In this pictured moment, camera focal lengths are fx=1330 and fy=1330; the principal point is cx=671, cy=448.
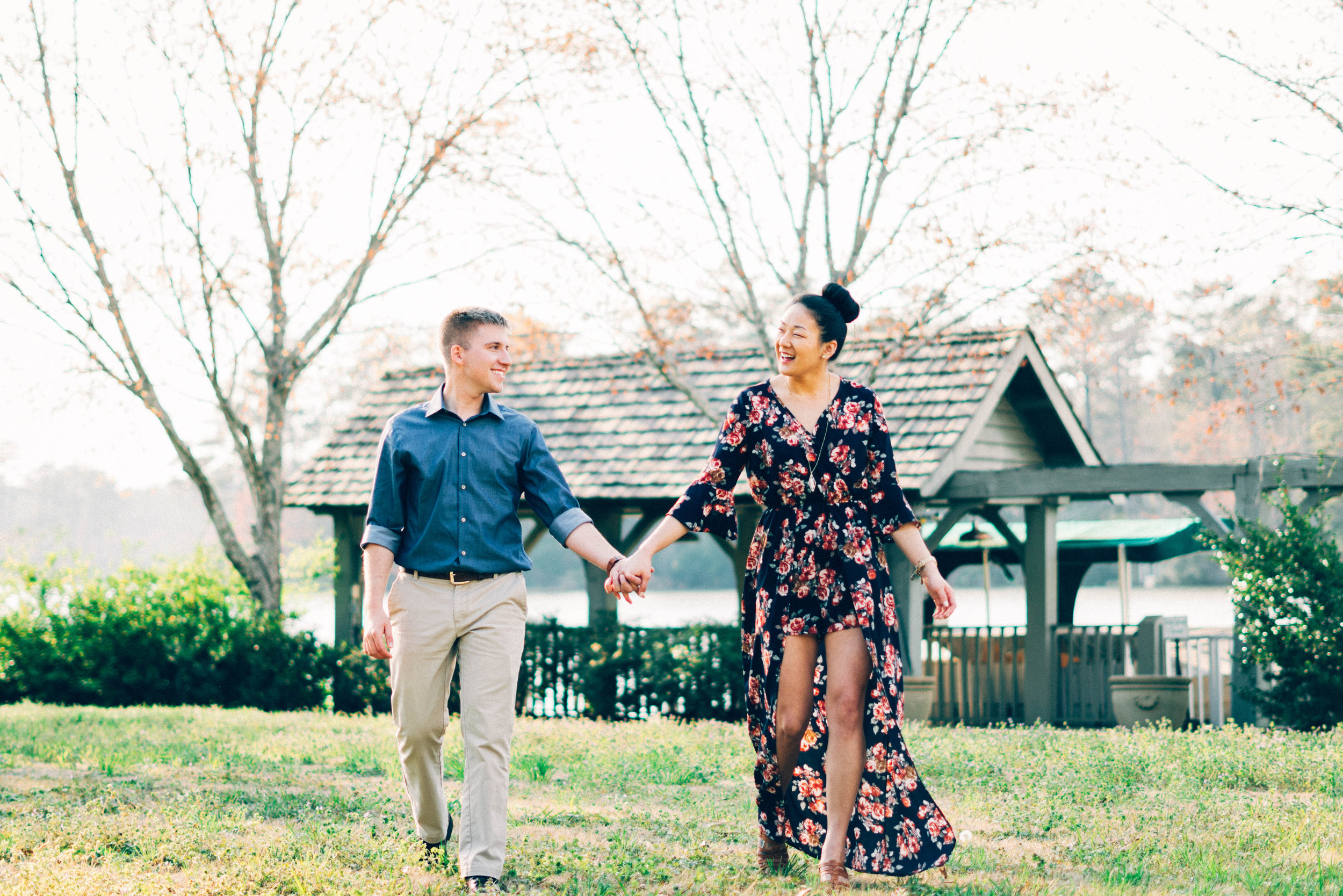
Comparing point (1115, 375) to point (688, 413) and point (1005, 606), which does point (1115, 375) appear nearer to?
point (1005, 606)

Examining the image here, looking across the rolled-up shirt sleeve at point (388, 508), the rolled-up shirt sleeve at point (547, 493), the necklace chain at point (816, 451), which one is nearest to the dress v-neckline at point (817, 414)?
the necklace chain at point (816, 451)

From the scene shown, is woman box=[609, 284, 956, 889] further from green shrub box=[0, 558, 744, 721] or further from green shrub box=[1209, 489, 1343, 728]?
green shrub box=[0, 558, 744, 721]

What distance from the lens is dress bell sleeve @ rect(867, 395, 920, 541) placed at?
4.79 m

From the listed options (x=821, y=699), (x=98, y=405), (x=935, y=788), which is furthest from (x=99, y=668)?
(x=821, y=699)

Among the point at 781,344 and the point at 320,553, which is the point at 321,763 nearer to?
the point at 781,344

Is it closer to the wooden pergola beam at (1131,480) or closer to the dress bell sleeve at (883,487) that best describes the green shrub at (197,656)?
the wooden pergola beam at (1131,480)

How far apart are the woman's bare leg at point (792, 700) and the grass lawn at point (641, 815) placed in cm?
39

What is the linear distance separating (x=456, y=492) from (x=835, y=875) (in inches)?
72.3

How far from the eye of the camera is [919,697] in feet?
40.5

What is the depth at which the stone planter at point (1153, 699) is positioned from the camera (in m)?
→ 12.3

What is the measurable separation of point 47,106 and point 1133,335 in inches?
1969

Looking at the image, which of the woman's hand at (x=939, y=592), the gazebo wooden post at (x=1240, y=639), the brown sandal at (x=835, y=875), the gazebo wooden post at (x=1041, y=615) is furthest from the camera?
the gazebo wooden post at (x=1041, y=615)

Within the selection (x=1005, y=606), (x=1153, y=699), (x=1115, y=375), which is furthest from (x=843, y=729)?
(x=1115, y=375)

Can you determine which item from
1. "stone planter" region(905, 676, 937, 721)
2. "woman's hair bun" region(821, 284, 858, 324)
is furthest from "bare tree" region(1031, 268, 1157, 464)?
"woman's hair bun" region(821, 284, 858, 324)
